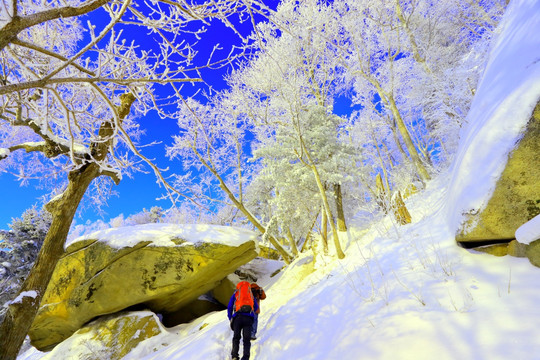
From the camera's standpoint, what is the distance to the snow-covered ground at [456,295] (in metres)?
1.99

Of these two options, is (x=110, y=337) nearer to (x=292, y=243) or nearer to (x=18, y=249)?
(x=292, y=243)

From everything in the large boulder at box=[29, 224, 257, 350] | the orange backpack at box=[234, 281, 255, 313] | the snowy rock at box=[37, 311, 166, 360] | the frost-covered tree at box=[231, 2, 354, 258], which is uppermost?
the frost-covered tree at box=[231, 2, 354, 258]

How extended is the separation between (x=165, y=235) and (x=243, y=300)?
5388mm

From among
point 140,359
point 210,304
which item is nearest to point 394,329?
point 140,359

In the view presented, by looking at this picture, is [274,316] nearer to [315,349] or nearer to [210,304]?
[315,349]

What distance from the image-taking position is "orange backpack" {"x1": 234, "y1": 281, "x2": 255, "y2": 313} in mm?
4238

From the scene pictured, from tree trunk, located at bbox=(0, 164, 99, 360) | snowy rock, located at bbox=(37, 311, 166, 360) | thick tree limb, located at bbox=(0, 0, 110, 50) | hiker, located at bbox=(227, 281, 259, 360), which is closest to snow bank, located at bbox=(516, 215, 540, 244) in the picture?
hiker, located at bbox=(227, 281, 259, 360)

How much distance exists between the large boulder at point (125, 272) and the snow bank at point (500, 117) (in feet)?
23.4

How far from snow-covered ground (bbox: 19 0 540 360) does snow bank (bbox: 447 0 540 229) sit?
11 millimetres

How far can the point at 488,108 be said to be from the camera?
10.3 feet

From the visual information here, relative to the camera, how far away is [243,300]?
4359mm

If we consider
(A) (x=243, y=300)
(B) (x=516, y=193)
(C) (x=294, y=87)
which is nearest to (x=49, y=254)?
(A) (x=243, y=300)

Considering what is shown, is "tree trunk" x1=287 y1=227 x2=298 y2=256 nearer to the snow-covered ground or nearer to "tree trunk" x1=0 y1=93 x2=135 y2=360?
the snow-covered ground

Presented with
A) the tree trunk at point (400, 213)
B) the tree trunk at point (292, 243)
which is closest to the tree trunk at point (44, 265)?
the tree trunk at point (400, 213)
